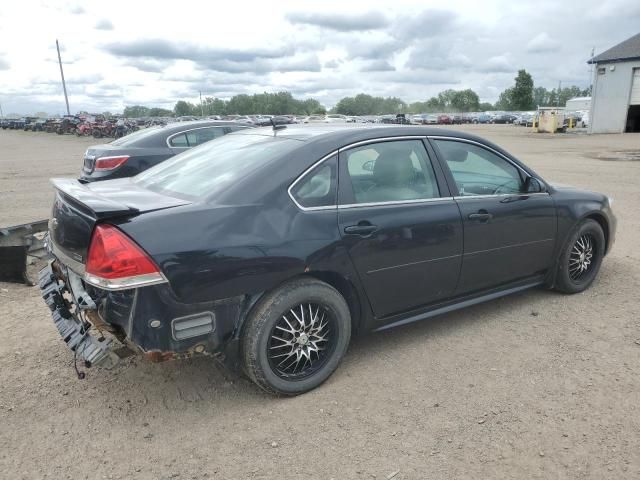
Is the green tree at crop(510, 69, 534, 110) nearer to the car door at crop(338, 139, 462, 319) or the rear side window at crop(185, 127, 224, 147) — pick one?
the rear side window at crop(185, 127, 224, 147)

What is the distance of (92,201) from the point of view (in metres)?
2.88

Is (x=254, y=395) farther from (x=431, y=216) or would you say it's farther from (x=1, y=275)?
(x=1, y=275)

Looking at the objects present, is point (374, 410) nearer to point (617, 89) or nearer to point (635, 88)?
point (635, 88)

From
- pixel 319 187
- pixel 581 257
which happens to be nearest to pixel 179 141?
pixel 319 187

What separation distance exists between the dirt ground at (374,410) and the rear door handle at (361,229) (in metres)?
0.95

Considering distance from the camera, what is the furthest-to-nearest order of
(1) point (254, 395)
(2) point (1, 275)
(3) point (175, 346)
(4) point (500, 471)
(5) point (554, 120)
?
1. (5) point (554, 120)
2. (2) point (1, 275)
3. (1) point (254, 395)
4. (3) point (175, 346)
5. (4) point (500, 471)

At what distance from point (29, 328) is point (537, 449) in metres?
3.75

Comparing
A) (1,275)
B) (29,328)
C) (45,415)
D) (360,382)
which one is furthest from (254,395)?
(1,275)

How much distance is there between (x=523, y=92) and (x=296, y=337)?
77.1 meters

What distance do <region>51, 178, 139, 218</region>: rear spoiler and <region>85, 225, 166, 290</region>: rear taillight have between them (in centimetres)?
12

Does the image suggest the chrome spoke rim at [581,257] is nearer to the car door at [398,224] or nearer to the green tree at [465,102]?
the car door at [398,224]

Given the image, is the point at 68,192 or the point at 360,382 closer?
the point at 68,192

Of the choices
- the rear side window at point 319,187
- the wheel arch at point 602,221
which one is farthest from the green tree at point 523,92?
the rear side window at point 319,187

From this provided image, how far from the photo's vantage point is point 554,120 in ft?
123
